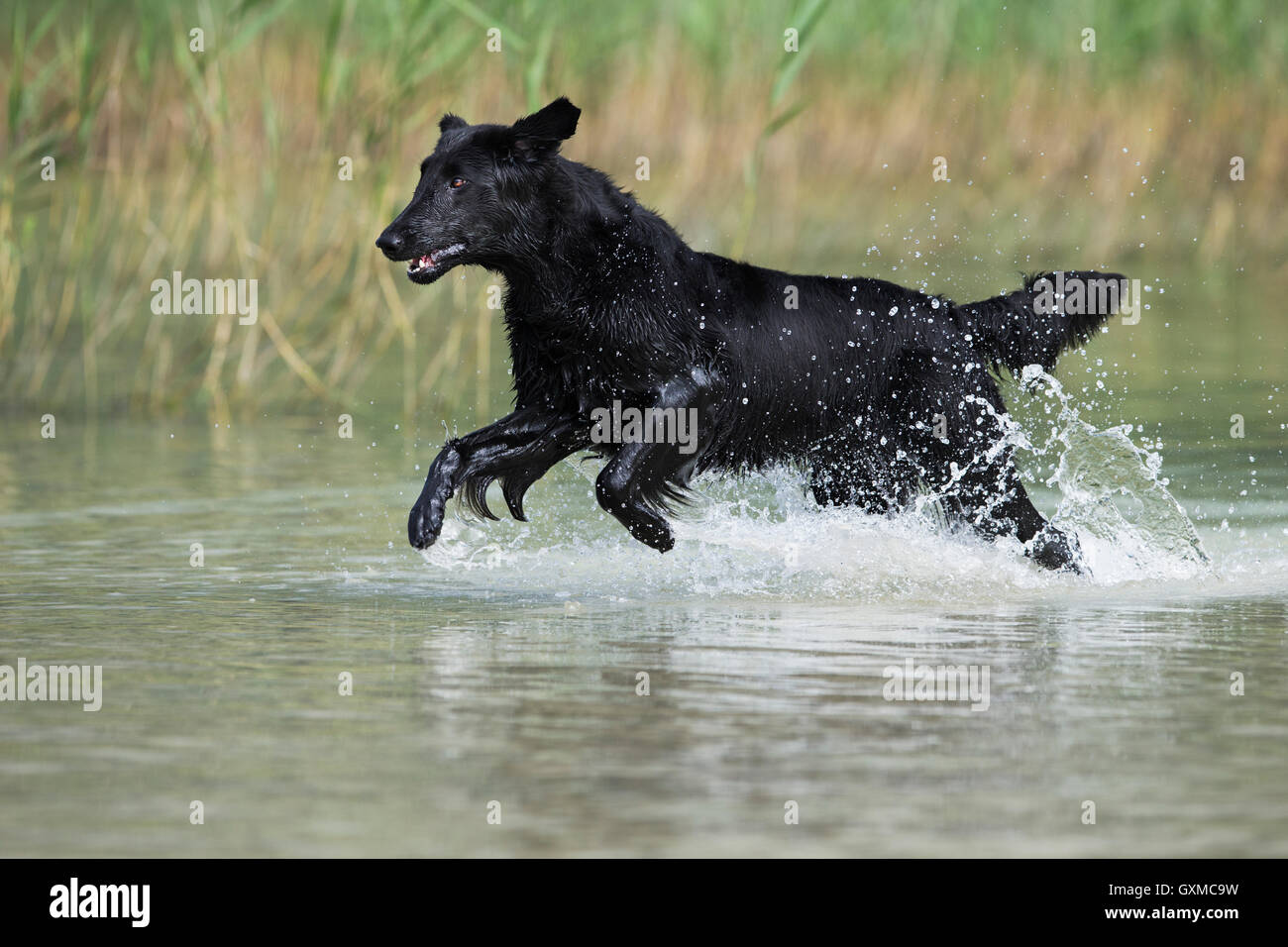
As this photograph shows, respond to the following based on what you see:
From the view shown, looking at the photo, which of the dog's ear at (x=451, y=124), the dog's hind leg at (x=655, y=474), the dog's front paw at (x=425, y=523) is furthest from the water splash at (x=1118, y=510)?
the dog's ear at (x=451, y=124)

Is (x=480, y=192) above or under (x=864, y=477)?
above

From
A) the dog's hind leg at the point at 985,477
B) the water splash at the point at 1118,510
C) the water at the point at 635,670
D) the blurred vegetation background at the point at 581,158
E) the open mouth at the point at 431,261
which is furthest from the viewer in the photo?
the blurred vegetation background at the point at 581,158

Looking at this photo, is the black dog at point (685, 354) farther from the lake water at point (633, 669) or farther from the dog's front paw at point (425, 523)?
the lake water at point (633, 669)

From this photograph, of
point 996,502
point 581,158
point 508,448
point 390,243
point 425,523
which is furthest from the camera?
point 581,158

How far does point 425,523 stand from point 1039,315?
2364mm

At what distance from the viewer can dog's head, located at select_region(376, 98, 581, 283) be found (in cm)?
677

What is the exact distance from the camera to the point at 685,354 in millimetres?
7086

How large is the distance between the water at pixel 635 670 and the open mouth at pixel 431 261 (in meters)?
1.08

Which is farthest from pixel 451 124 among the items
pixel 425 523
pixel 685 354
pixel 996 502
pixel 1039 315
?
pixel 996 502

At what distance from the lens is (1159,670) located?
5.41m

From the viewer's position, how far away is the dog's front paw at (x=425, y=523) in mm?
6910

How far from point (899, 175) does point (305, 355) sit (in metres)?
6.17

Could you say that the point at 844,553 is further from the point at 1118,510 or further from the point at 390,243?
the point at 390,243

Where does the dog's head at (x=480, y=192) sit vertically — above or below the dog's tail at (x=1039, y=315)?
above
